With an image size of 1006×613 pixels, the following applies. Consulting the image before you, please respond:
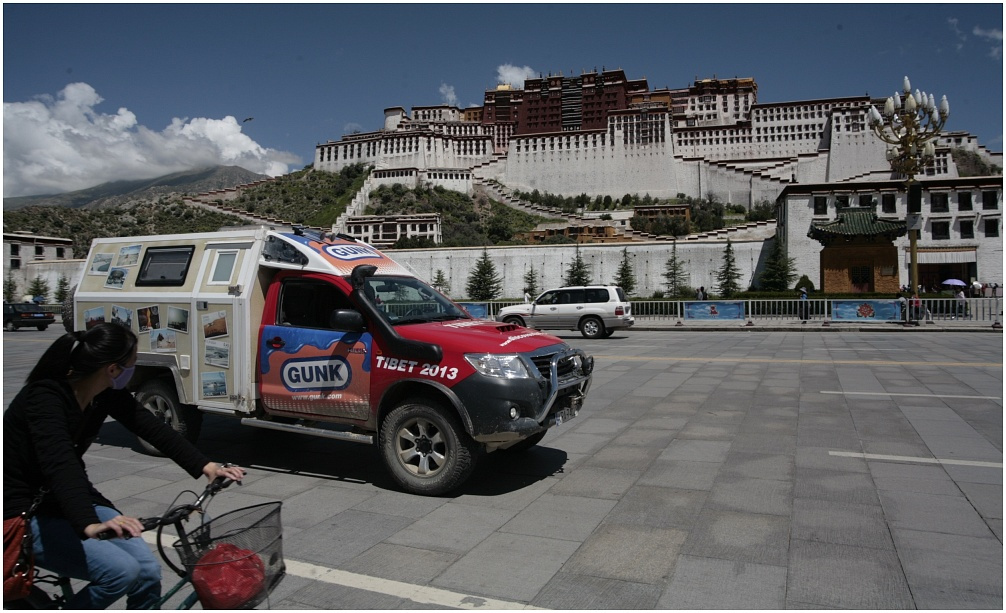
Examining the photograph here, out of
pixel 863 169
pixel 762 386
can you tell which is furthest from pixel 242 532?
pixel 863 169

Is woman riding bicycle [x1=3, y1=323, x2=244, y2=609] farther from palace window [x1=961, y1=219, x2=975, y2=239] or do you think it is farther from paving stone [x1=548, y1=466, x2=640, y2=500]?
palace window [x1=961, y1=219, x2=975, y2=239]

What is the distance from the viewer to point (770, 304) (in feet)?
96.3

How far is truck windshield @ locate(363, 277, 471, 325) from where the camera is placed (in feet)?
20.6

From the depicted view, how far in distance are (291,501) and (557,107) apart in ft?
428

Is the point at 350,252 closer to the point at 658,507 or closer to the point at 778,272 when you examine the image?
the point at 658,507

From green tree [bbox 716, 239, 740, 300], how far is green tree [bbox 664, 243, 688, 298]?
2.88 meters

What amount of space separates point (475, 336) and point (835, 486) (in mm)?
3464

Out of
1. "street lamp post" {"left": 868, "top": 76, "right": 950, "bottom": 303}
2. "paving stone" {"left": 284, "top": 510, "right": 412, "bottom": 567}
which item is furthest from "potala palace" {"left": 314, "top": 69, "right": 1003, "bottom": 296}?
"paving stone" {"left": 284, "top": 510, "right": 412, "bottom": 567}

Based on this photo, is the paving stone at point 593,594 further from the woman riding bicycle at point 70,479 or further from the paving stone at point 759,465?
the paving stone at point 759,465

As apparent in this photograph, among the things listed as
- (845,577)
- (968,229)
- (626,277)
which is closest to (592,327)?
(845,577)

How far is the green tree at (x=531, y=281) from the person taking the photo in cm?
5871

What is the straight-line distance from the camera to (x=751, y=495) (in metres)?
5.67

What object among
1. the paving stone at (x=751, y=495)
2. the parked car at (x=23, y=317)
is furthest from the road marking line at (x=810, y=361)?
the parked car at (x=23, y=317)

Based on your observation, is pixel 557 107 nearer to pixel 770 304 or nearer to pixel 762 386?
pixel 770 304
